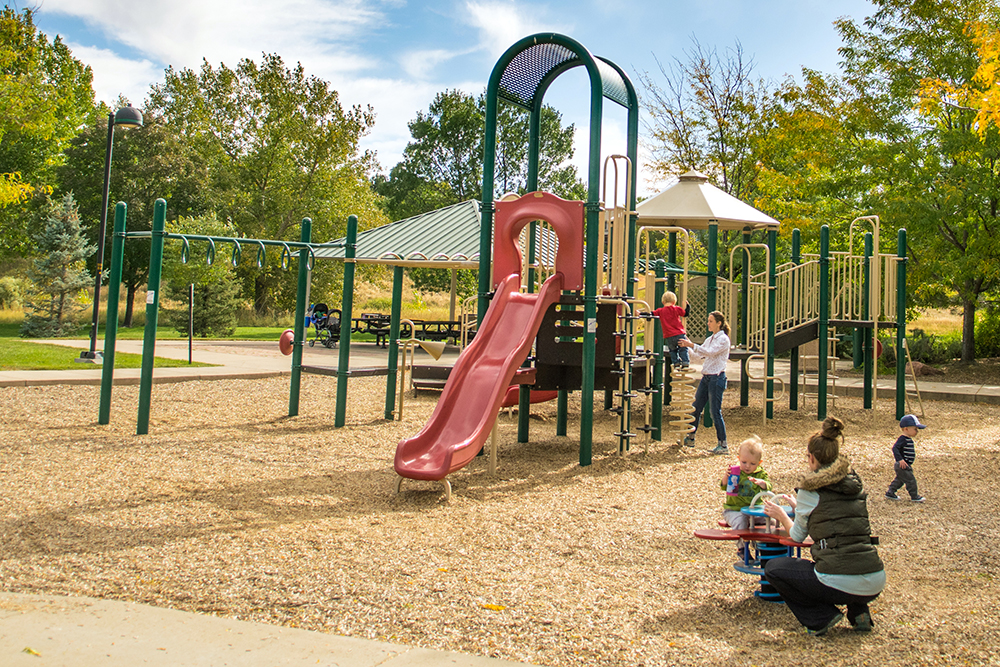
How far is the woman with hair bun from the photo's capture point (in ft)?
12.7

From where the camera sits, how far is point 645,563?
5059 mm

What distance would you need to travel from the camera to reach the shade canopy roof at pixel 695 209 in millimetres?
12414

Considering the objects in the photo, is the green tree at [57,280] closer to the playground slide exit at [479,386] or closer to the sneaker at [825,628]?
the playground slide exit at [479,386]

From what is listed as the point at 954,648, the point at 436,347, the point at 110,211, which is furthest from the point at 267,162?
the point at 954,648

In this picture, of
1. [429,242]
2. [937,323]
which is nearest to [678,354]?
[429,242]

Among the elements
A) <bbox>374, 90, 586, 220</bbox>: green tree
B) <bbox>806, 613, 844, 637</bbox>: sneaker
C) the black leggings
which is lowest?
<bbox>806, 613, 844, 637</bbox>: sneaker

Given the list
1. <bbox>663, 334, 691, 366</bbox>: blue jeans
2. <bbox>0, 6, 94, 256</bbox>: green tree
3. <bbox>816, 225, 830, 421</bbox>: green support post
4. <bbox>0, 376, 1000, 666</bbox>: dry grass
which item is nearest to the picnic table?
<bbox>0, 6, 94, 256</bbox>: green tree

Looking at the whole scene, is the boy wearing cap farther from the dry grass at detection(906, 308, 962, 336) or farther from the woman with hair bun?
the dry grass at detection(906, 308, 962, 336)

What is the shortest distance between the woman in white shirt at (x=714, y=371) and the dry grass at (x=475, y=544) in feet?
1.11

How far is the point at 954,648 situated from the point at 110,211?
38.1 meters

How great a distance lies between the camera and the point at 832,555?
3918 millimetres

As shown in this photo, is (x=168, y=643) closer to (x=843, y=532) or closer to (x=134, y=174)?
(x=843, y=532)

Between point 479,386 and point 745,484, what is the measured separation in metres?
3.28

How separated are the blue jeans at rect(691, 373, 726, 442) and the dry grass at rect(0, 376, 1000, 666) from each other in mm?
377
